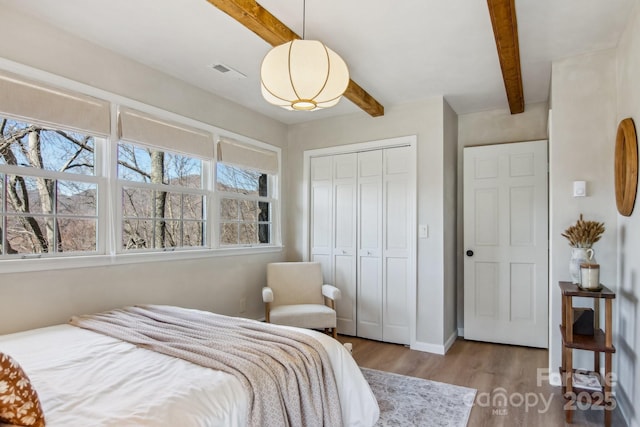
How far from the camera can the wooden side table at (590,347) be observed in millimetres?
2189

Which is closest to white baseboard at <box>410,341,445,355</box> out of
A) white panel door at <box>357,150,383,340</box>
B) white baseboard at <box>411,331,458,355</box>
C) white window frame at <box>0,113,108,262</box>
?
white baseboard at <box>411,331,458,355</box>

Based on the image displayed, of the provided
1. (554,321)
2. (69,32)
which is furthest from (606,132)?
(69,32)

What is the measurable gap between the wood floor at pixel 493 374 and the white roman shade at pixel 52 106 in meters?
2.75

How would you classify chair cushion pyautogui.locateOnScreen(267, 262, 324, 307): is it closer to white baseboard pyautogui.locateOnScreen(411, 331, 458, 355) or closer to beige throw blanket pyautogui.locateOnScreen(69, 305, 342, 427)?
white baseboard pyautogui.locateOnScreen(411, 331, 458, 355)

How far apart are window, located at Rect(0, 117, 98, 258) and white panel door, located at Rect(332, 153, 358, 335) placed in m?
2.33

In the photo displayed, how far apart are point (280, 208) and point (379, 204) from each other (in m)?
1.16

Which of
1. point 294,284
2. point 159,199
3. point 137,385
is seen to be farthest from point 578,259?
point 159,199

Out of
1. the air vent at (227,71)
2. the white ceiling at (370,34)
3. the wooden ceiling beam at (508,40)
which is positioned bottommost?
the wooden ceiling beam at (508,40)

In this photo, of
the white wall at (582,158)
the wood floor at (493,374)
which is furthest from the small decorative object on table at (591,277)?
the wood floor at (493,374)

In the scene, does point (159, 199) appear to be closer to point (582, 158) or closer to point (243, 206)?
point (243, 206)

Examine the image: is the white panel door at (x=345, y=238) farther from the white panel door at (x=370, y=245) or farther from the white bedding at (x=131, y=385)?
the white bedding at (x=131, y=385)

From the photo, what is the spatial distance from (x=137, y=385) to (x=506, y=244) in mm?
→ 3512

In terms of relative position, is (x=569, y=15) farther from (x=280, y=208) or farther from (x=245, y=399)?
(x=280, y=208)

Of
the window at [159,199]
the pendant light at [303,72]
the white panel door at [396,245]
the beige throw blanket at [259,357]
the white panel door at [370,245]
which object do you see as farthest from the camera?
the white panel door at [370,245]
